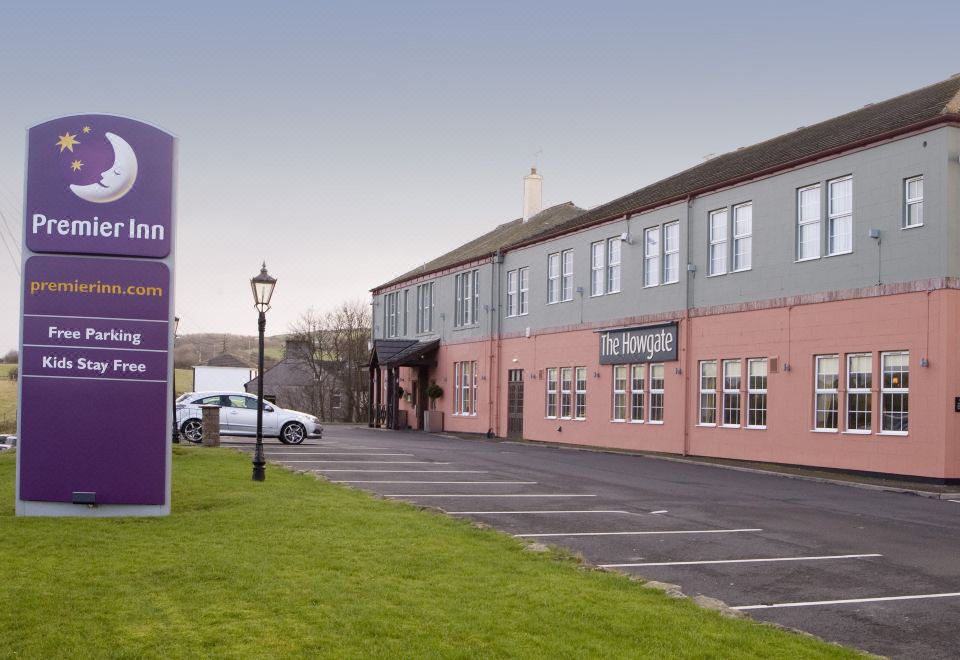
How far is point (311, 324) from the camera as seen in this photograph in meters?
93.7

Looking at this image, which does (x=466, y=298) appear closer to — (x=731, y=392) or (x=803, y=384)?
(x=731, y=392)

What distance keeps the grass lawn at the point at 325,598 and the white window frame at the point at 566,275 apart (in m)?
26.0

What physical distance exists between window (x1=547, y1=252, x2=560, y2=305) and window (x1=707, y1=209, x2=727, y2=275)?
31.8ft

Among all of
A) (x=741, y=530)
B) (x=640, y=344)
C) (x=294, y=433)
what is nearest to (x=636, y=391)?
(x=640, y=344)

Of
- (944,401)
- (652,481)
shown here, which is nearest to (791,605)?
(652,481)

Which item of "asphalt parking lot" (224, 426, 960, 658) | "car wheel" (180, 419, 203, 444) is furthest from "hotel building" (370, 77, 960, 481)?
"car wheel" (180, 419, 203, 444)

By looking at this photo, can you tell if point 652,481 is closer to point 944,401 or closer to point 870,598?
point 944,401

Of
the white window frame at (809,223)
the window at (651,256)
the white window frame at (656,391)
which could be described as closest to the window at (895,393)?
the white window frame at (809,223)

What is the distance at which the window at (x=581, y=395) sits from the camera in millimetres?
36116

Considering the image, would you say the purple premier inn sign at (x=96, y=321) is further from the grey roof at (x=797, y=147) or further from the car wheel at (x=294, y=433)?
the car wheel at (x=294, y=433)

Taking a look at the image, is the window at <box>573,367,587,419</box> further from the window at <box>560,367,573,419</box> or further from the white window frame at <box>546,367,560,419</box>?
the white window frame at <box>546,367,560,419</box>

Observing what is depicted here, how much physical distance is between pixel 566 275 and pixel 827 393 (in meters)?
14.7

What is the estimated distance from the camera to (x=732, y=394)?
2823 centimetres

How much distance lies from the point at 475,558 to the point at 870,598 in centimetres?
342
